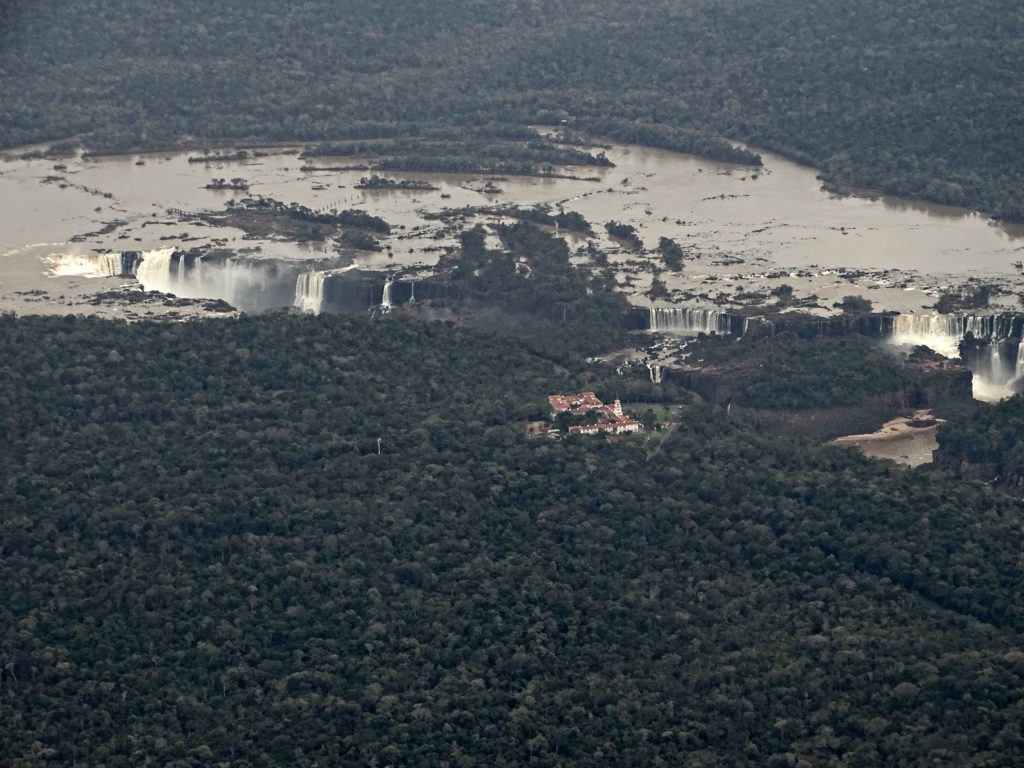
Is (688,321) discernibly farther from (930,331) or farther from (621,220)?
(621,220)

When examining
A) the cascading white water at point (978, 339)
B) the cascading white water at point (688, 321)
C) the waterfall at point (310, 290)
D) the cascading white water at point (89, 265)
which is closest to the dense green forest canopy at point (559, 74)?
the cascading white water at point (978, 339)

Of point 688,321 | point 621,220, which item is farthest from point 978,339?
point 621,220

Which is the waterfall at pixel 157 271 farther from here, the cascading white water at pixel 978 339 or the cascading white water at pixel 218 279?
the cascading white water at pixel 978 339

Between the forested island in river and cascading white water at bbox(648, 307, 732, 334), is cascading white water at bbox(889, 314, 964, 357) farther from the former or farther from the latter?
cascading white water at bbox(648, 307, 732, 334)

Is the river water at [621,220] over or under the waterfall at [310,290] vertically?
over

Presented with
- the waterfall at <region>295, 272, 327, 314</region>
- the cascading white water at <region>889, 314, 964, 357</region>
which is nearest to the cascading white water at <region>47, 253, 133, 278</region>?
the waterfall at <region>295, 272, 327, 314</region>

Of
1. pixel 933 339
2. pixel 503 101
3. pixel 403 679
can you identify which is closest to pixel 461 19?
pixel 503 101
